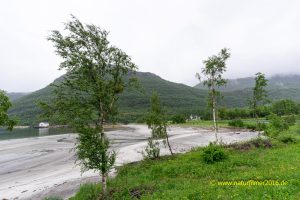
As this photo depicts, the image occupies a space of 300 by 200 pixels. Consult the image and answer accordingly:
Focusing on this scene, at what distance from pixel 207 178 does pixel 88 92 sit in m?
12.6

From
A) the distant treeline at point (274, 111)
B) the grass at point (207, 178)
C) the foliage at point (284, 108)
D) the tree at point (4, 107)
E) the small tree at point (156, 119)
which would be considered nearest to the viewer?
the grass at point (207, 178)

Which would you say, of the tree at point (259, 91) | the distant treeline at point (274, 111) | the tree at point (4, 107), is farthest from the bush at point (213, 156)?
the distant treeline at point (274, 111)

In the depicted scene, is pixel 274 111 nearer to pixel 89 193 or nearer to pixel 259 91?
pixel 259 91

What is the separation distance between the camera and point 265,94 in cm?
4666

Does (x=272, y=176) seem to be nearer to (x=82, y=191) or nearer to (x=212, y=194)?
(x=212, y=194)

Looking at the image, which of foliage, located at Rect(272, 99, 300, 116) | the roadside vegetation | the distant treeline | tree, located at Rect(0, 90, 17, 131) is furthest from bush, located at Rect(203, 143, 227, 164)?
foliage, located at Rect(272, 99, 300, 116)

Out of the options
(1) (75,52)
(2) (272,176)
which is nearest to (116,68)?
(1) (75,52)

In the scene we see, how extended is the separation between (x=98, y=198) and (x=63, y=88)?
31.9 ft

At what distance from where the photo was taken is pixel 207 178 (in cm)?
2517

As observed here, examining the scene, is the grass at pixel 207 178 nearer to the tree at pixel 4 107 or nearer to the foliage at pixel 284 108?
the tree at pixel 4 107

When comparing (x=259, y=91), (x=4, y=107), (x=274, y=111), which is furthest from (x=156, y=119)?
(x=274, y=111)

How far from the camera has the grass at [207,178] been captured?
17.7 m

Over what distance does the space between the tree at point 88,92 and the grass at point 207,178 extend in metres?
3.52

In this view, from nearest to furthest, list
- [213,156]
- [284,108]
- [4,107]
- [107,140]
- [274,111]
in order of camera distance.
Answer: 1. [4,107]
2. [107,140]
3. [213,156]
4. [284,108]
5. [274,111]
